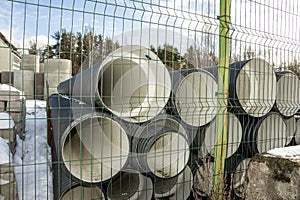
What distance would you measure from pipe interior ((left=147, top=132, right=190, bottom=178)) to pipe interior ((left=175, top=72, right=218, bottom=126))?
0.20 meters

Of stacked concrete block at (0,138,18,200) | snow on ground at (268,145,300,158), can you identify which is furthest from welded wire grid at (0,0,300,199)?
snow on ground at (268,145,300,158)

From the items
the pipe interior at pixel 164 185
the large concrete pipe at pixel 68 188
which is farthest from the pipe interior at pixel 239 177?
the large concrete pipe at pixel 68 188

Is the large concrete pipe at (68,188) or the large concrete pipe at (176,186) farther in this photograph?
the large concrete pipe at (176,186)

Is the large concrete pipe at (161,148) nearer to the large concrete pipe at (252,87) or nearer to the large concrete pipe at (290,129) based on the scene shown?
the large concrete pipe at (252,87)

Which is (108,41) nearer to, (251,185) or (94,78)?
(94,78)

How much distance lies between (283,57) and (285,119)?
72 centimetres

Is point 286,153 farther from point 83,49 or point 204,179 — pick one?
point 83,49

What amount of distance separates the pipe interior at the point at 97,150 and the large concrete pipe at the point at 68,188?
2.3 inches

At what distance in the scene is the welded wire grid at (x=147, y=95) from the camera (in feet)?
6.46

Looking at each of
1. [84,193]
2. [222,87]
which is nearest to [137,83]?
[222,87]

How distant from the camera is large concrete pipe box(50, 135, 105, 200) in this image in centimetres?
195

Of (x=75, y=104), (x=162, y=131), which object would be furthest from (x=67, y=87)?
(x=162, y=131)

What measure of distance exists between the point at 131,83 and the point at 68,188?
1059mm

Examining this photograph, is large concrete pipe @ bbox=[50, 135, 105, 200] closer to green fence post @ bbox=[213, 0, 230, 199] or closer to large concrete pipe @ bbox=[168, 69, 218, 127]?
large concrete pipe @ bbox=[168, 69, 218, 127]
